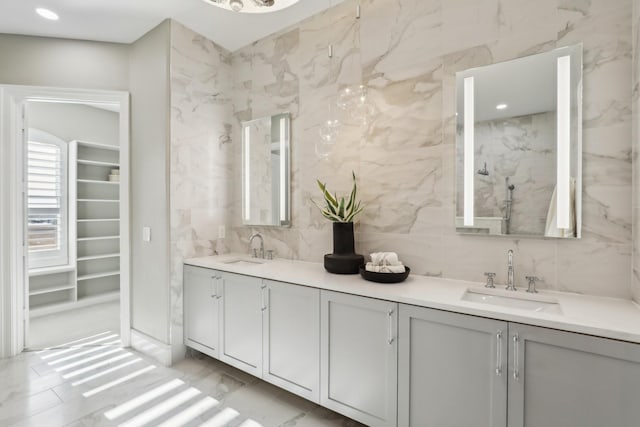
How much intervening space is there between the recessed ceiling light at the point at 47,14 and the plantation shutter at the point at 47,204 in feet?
6.94

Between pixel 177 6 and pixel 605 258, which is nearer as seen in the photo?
pixel 605 258

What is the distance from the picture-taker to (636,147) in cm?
147

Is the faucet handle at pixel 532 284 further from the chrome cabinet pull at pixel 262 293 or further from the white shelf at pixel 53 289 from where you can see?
the white shelf at pixel 53 289

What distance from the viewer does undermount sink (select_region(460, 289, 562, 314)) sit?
1.56 meters

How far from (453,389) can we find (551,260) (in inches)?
34.8

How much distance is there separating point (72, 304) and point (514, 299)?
16.4ft

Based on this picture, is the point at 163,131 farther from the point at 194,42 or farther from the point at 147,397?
the point at 147,397

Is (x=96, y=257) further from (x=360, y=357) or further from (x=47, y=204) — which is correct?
(x=360, y=357)

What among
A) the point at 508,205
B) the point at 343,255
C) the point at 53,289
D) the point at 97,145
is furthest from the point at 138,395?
the point at 97,145

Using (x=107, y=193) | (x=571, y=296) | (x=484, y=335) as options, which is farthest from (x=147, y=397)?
(x=107, y=193)

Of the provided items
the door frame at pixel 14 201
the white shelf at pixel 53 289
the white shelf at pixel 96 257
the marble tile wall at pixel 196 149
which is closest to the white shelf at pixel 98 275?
the white shelf at pixel 53 289

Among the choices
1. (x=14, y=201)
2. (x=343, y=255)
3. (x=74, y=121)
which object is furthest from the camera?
(x=74, y=121)

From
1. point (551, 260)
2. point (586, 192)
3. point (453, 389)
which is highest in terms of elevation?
point (586, 192)

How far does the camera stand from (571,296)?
5.32ft
